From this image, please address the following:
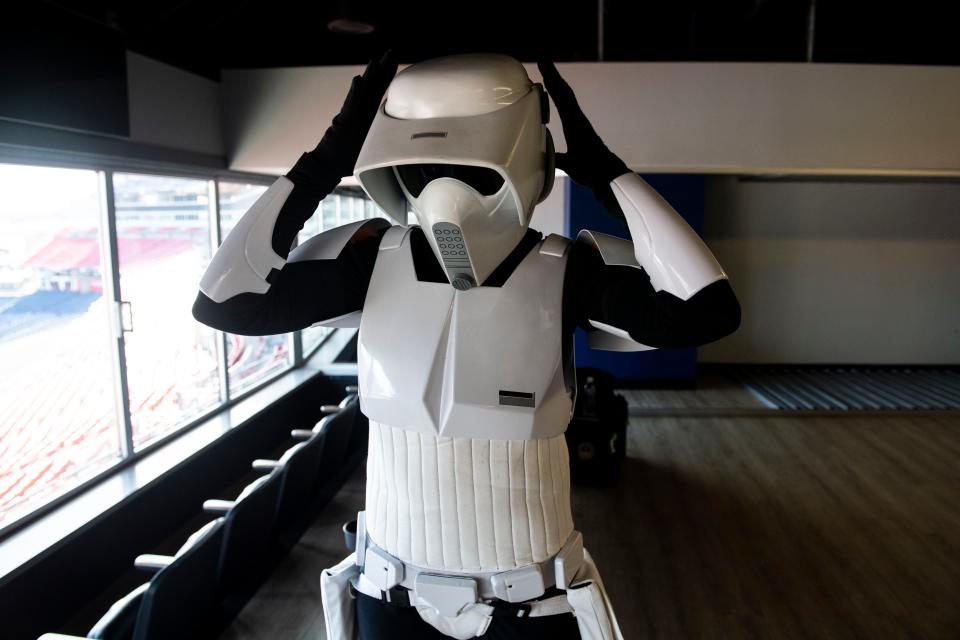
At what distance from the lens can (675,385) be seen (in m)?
6.72

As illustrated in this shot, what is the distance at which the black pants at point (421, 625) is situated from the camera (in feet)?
4.25

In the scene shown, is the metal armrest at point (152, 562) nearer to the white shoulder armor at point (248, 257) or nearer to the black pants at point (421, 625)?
the black pants at point (421, 625)

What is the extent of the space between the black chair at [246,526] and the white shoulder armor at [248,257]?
56.7 inches

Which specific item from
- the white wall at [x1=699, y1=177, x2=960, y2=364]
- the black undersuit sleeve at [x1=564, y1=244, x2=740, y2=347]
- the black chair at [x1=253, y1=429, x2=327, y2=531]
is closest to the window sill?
the black chair at [x1=253, y1=429, x2=327, y2=531]

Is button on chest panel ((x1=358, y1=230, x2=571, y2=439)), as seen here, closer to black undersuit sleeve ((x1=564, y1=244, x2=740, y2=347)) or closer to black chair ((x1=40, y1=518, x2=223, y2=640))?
black undersuit sleeve ((x1=564, y1=244, x2=740, y2=347))

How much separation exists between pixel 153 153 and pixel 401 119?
7.12 ft

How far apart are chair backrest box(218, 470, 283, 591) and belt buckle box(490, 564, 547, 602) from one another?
1.46 meters

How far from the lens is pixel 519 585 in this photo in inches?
50.6

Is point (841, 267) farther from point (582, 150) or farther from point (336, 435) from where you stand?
point (582, 150)

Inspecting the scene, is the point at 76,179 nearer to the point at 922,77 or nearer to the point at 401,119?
the point at 401,119

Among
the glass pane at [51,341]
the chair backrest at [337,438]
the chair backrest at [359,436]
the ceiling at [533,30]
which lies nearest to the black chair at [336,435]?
the chair backrest at [337,438]

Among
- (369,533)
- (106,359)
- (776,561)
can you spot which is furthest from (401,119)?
(776,561)

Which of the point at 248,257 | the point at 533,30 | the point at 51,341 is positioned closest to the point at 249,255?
the point at 248,257

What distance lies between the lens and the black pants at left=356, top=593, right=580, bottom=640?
4.25 feet
